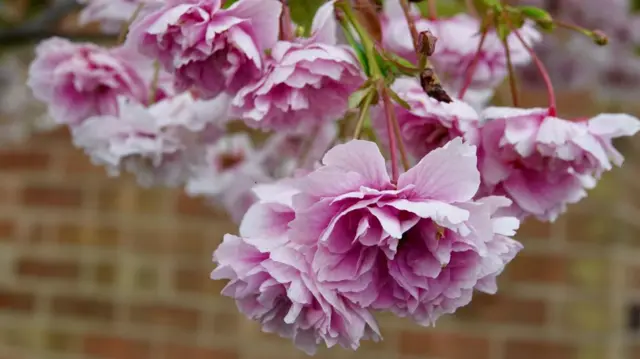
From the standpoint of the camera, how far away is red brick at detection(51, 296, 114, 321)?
153cm

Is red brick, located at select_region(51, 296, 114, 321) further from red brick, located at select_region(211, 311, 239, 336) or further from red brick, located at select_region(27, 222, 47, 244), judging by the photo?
red brick, located at select_region(211, 311, 239, 336)

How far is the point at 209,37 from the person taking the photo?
1.29 feet

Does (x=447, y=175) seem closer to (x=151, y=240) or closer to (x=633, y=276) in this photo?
(x=633, y=276)

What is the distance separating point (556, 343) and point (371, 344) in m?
0.29

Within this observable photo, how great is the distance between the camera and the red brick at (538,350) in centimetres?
127

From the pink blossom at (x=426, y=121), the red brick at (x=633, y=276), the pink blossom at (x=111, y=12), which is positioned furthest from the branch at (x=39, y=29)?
the red brick at (x=633, y=276)

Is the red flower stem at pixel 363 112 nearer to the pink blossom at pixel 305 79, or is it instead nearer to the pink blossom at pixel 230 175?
the pink blossom at pixel 305 79

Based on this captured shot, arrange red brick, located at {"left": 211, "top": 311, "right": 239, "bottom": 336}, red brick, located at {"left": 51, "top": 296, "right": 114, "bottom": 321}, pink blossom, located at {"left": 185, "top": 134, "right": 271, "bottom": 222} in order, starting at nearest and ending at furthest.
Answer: pink blossom, located at {"left": 185, "top": 134, "right": 271, "bottom": 222} → red brick, located at {"left": 211, "top": 311, "right": 239, "bottom": 336} → red brick, located at {"left": 51, "top": 296, "right": 114, "bottom": 321}

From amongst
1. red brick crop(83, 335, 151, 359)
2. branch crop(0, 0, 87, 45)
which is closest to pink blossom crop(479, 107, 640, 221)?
branch crop(0, 0, 87, 45)

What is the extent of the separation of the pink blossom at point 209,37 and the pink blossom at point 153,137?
0.42ft

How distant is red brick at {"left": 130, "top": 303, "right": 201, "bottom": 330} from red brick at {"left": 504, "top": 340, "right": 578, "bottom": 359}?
0.54m

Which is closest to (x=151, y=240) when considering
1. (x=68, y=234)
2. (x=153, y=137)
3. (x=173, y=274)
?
(x=173, y=274)

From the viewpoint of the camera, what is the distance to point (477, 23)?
1.98 feet

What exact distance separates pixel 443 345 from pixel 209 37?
101 cm
